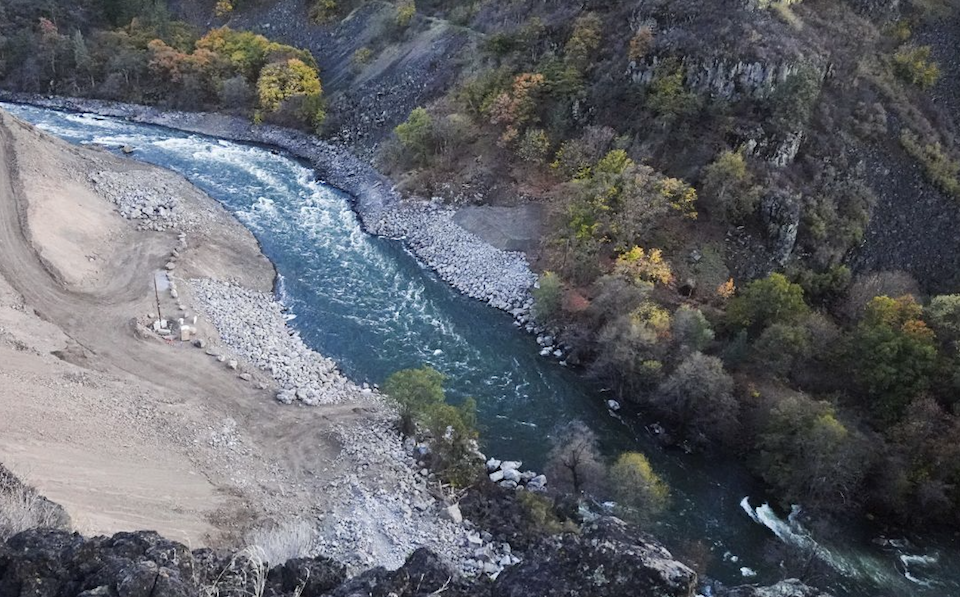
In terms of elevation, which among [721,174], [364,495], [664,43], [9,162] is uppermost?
[664,43]

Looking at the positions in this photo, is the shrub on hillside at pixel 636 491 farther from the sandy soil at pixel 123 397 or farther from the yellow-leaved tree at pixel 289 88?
the yellow-leaved tree at pixel 289 88

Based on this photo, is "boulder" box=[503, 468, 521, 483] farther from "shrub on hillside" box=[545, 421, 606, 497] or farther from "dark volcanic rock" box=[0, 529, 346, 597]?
"dark volcanic rock" box=[0, 529, 346, 597]

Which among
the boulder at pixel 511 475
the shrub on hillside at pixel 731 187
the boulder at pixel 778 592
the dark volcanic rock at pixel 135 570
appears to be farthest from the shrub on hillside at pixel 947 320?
the dark volcanic rock at pixel 135 570

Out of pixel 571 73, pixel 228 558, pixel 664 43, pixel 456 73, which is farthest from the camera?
pixel 456 73

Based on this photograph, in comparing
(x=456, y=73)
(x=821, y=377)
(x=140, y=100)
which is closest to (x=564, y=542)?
(x=821, y=377)

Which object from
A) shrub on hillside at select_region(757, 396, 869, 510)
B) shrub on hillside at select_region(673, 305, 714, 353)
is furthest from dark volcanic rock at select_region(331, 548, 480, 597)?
shrub on hillside at select_region(673, 305, 714, 353)

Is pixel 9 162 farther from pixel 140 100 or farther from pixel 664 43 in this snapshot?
pixel 664 43

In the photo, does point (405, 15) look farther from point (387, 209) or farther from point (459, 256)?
Result: point (459, 256)
